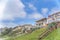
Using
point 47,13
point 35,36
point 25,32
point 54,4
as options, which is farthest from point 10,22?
point 54,4

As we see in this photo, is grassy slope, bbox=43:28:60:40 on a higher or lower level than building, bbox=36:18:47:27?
lower

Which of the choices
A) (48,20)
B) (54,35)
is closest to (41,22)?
(48,20)

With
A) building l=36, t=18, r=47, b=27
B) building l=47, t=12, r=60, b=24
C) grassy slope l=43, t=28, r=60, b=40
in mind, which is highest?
building l=47, t=12, r=60, b=24

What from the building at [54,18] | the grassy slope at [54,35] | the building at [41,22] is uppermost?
the building at [54,18]

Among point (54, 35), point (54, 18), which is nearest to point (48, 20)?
point (54, 18)

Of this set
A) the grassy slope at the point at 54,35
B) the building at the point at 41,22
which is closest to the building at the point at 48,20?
the building at the point at 41,22

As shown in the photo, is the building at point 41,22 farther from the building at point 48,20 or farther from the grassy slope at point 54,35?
the grassy slope at point 54,35

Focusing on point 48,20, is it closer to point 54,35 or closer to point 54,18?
point 54,18

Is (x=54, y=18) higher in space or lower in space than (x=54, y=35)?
higher

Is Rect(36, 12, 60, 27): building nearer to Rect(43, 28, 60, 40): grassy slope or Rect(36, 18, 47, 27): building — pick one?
Rect(36, 18, 47, 27): building

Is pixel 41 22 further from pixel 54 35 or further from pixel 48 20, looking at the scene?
pixel 54 35

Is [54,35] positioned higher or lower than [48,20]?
lower

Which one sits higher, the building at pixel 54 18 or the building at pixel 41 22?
the building at pixel 54 18

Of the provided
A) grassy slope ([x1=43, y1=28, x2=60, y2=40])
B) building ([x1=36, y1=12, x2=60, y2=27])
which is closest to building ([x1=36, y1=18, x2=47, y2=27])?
building ([x1=36, y1=12, x2=60, y2=27])
